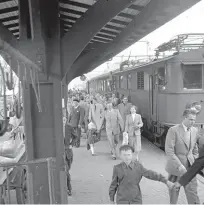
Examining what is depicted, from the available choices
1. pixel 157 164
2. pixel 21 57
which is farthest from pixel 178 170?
pixel 157 164

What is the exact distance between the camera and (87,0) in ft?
14.4

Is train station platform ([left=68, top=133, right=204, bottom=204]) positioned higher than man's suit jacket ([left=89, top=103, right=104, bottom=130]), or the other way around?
man's suit jacket ([left=89, top=103, right=104, bottom=130])

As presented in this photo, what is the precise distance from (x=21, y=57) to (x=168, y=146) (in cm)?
271

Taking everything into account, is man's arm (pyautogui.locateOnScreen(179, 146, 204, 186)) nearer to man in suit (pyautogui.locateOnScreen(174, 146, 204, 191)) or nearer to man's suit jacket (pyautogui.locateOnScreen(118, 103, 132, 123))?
man in suit (pyautogui.locateOnScreen(174, 146, 204, 191))

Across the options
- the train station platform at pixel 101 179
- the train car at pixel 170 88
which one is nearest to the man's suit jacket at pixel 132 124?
the train station platform at pixel 101 179

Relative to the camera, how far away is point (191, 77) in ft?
32.2

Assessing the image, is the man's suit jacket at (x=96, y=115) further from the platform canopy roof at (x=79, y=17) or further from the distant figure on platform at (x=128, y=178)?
the distant figure on platform at (x=128, y=178)

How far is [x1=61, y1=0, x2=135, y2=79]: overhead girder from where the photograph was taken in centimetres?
354

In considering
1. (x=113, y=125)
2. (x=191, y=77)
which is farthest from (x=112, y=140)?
(x=191, y=77)

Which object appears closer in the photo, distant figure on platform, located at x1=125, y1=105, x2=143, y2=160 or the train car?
distant figure on platform, located at x1=125, y1=105, x2=143, y2=160

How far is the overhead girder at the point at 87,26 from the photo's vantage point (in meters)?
3.54

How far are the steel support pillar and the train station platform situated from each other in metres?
1.74

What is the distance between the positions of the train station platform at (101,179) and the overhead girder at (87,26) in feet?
10.1

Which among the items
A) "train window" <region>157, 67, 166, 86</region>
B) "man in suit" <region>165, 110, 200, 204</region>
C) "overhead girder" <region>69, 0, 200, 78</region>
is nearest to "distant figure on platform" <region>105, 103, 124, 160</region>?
"train window" <region>157, 67, 166, 86</region>
